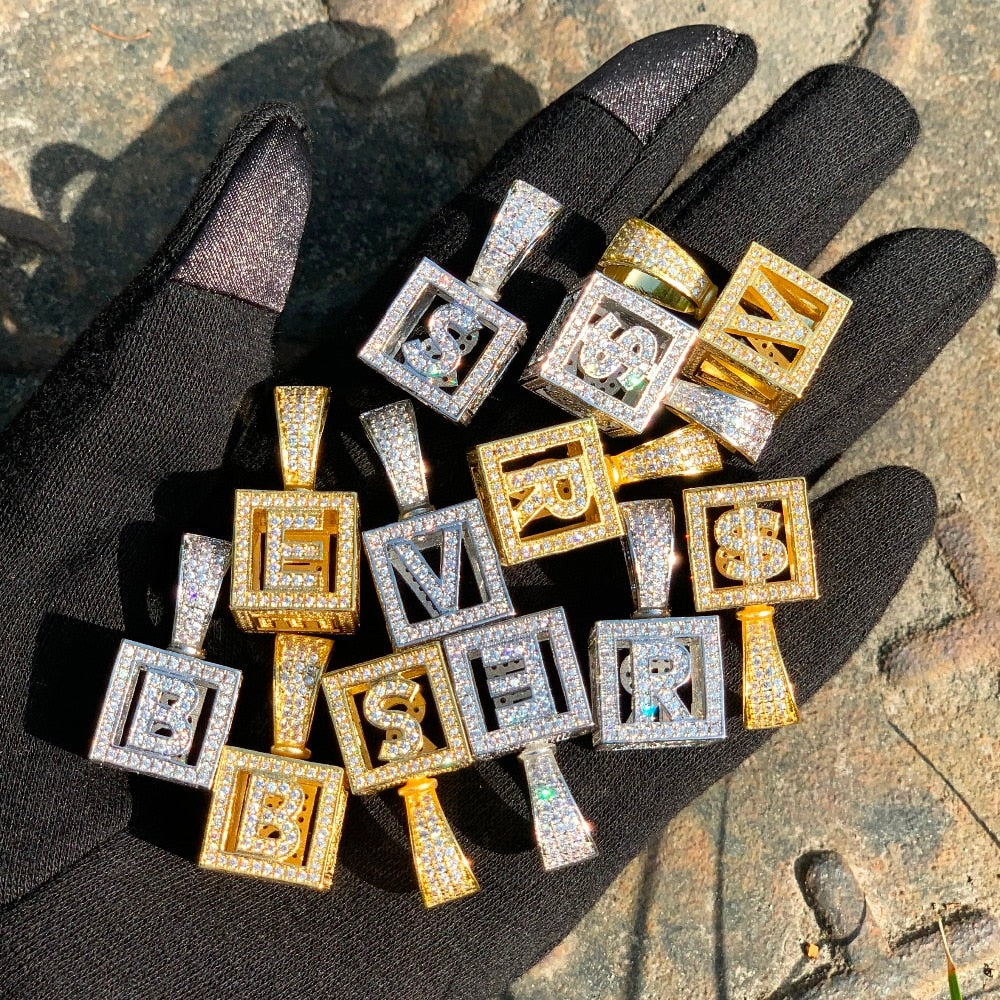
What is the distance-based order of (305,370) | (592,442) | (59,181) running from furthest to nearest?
(59,181) → (305,370) → (592,442)

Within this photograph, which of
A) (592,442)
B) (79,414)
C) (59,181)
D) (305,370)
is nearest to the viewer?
(79,414)

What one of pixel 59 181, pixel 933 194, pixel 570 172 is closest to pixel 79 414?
pixel 59 181

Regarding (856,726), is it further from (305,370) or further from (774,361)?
(305,370)

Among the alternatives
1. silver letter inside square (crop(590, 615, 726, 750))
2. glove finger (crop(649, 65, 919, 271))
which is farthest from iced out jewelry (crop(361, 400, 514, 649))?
glove finger (crop(649, 65, 919, 271))

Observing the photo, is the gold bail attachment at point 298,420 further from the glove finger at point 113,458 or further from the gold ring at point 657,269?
the gold ring at point 657,269

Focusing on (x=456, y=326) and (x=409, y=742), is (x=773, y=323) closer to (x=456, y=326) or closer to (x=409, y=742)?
(x=456, y=326)

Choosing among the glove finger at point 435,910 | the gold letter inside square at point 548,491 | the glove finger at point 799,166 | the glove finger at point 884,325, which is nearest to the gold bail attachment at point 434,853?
the glove finger at point 435,910
